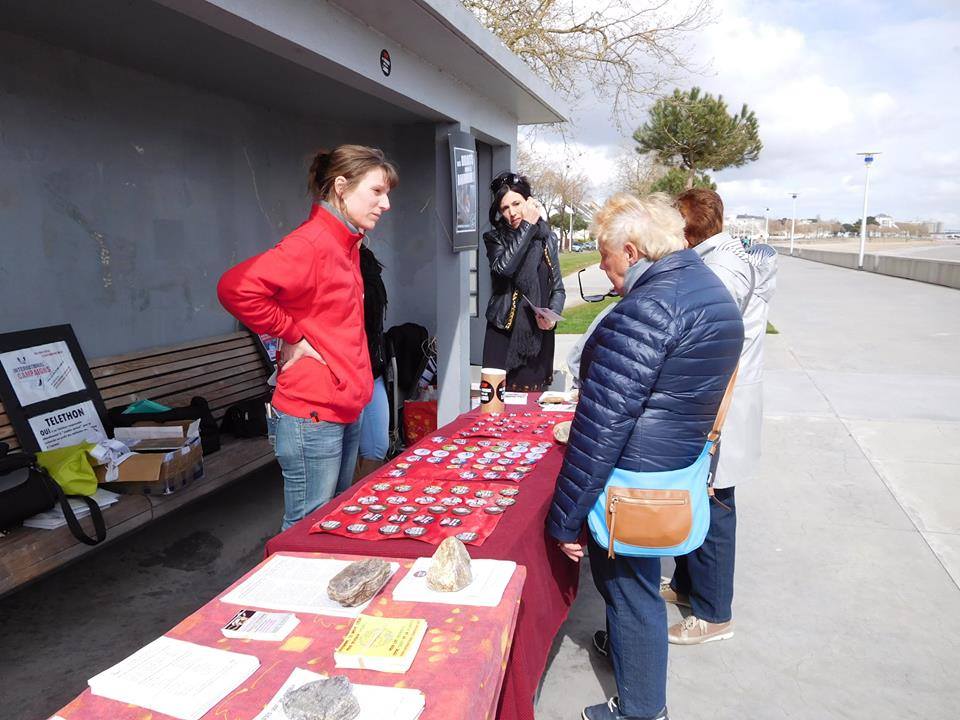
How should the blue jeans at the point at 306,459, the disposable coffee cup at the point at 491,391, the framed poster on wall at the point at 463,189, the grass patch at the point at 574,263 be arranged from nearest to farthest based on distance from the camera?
the blue jeans at the point at 306,459, the disposable coffee cup at the point at 491,391, the framed poster on wall at the point at 463,189, the grass patch at the point at 574,263

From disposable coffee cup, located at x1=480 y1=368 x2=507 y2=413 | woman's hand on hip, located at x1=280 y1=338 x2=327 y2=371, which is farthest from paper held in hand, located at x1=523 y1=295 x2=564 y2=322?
woman's hand on hip, located at x1=280 y1=338 x2=327 y2=371

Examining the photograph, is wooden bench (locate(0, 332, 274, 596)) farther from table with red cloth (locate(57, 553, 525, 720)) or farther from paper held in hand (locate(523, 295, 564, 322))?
paper held in hand (locate(523, 295, 564, 322))

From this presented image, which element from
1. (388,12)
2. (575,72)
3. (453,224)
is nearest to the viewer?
(388,12)

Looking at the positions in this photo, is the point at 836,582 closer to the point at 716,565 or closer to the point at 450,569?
the point at 716,565

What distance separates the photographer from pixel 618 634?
6.89ft

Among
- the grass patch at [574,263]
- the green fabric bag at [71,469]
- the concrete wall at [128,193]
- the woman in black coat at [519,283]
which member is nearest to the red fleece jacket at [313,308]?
the green fabric bag at [71,469]

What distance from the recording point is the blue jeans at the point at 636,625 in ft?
6.72

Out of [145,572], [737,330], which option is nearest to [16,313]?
[145,572]

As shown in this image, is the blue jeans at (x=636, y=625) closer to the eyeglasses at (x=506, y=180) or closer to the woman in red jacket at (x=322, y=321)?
the woman in red jacket at (x=322, y=321)

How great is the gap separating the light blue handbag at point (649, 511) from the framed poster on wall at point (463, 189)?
2.91 metres

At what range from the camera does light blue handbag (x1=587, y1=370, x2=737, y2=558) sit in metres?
1.83

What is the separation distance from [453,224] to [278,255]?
2.45 m

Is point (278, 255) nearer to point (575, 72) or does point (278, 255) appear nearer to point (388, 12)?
point (388, 12)

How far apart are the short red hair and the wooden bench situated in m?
2.61
